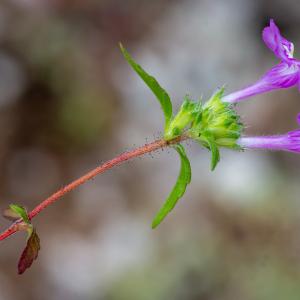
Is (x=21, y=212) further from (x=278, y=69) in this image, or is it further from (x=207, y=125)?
(x=278, y=69)

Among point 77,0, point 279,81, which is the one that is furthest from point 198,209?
point 279,81

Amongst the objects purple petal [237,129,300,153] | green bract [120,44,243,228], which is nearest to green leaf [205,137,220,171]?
green bract [120,44,243,228]

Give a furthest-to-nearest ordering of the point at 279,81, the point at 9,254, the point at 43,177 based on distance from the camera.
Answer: the point at 43,177, the point at 9,254, the point at 279,81

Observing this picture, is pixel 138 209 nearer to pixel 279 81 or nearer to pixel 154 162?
pixel 154 162

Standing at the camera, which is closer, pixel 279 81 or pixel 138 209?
pixel 279 81

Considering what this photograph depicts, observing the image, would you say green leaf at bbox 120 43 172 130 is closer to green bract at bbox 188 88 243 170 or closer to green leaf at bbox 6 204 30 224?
green bract at bbox 188 88 243 170

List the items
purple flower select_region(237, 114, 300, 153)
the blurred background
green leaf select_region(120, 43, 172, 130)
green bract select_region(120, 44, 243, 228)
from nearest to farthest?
1. green leaf select_region(120, 43, 172, 130)
2. green bract select_region(120, 44, 243, 228)
3. purple flower select_region(237, 114, 300, 153)
4. the blurred background
